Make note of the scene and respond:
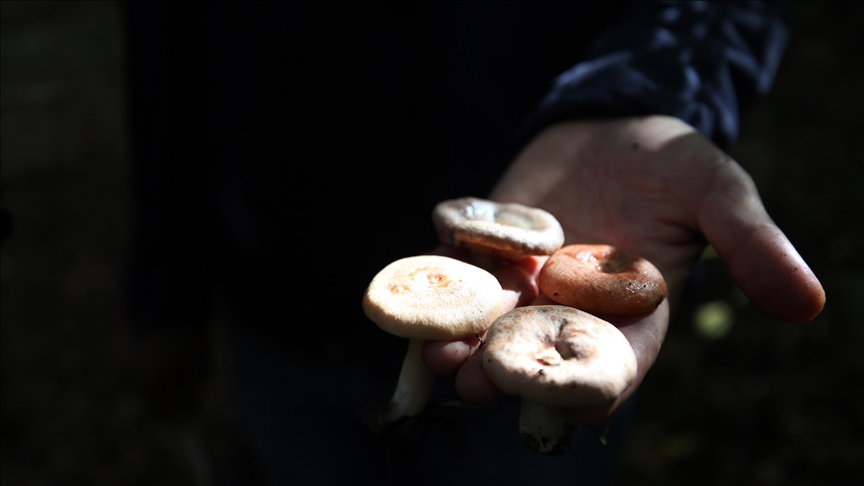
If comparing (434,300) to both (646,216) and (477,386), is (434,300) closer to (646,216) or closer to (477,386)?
(477,386)

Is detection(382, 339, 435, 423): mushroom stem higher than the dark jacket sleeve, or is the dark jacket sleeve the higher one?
the dark jacket sleeve

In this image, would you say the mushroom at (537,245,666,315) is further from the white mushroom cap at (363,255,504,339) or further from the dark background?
the dark background

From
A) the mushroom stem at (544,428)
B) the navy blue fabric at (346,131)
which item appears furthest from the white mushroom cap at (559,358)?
the navy blue fabric at (346,131)

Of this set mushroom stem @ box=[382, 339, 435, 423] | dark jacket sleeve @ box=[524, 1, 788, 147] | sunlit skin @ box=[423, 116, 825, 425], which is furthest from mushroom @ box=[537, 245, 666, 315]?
dark jacket sleeve @ box=[524, 1, 788, 147]

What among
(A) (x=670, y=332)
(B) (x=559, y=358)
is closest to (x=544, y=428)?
(B) (x=559, y=358)

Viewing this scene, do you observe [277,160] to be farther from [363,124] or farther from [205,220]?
[205,220]

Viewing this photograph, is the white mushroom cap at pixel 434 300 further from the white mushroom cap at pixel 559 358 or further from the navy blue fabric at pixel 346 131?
the navy blue fabric at pixel 346 131
